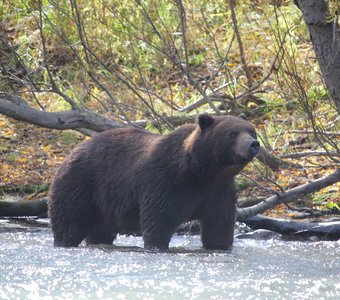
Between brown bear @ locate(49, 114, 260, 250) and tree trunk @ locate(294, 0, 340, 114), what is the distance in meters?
1.10

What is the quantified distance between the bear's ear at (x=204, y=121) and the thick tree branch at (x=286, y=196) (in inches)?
52.6

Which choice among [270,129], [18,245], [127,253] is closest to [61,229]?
[18,245]

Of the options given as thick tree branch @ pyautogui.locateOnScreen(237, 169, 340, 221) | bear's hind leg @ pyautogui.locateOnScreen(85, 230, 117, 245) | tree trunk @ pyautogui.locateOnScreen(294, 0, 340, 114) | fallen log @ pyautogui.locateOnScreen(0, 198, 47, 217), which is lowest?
bear's hind leg @ pyautogui.locateOnScreen(85, 230, 117, 245)

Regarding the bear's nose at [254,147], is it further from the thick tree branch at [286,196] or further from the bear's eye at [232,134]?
the thick tree branch at [286,196]

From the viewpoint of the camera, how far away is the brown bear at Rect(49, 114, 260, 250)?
353 inches

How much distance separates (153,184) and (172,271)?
1487 millimetres

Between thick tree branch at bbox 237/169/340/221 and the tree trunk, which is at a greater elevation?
the tree trunk

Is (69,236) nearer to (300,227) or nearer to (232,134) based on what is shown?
(232,134)

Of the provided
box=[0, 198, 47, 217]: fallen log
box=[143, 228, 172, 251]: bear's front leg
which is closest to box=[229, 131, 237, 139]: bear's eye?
box=[143, 228, 172, 251]: bear's front leg

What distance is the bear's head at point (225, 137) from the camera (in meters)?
8.75

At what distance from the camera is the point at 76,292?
6895 mm

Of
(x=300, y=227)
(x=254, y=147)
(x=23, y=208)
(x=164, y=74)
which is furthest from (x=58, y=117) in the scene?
(x=164, y=74)

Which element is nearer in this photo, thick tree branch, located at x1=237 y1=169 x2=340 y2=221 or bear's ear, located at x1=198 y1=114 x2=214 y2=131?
bear's ear, located at x1=198 y1=114 x2=214 y2=131

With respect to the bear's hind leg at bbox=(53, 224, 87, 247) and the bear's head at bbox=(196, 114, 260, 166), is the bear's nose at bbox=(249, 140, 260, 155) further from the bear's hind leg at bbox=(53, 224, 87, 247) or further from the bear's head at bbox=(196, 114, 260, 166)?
the bear's hind leg at bbox=(53, 224, 87, 247)
